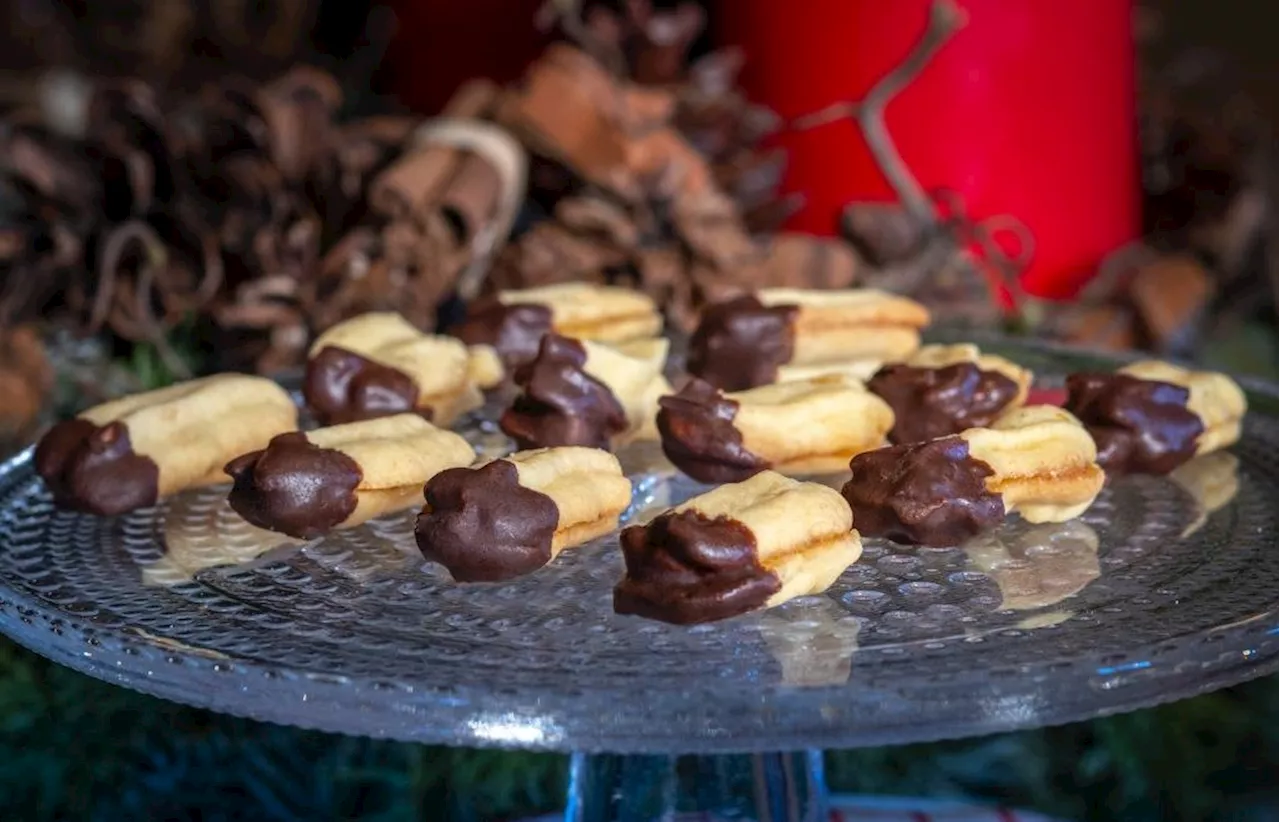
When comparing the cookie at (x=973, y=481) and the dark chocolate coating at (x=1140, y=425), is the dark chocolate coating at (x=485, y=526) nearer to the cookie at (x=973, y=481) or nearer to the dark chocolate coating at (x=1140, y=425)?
the cookie at (x=973, y=481)

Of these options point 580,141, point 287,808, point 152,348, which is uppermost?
point 580,141

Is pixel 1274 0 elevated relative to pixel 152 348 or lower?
elevated

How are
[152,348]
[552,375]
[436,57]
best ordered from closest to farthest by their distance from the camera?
[552,375] → [152,348] → [436,57]

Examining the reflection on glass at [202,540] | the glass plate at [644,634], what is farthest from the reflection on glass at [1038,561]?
the reflection on glass at [202,540]

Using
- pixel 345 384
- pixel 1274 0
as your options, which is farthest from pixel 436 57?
pixel 1274 0

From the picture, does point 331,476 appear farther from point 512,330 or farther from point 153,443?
point 512,330

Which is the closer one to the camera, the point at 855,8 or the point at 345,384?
the point at 345,384

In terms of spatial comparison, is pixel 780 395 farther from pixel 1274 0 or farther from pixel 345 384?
pixel 1274 0
